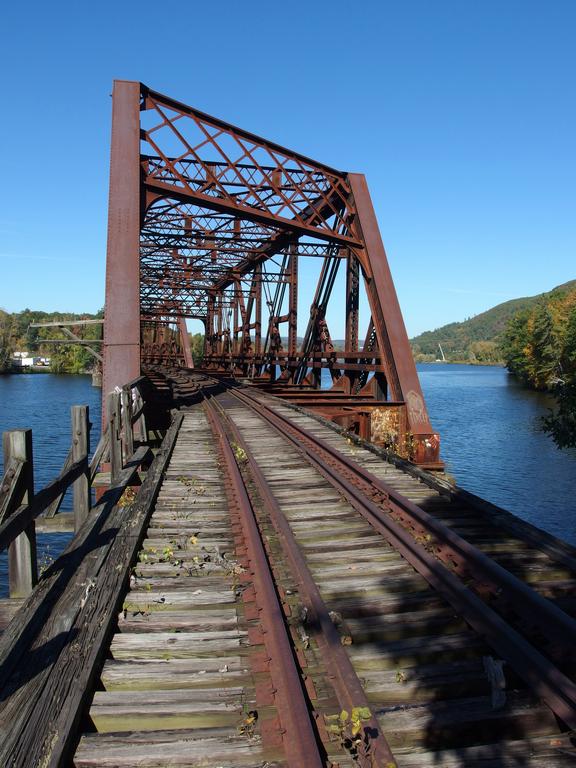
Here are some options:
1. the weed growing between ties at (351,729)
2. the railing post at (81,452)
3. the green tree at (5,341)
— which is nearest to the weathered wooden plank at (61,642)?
the railing post at (81,452)

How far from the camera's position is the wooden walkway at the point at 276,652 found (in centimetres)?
276

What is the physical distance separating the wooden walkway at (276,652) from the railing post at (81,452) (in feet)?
2.09

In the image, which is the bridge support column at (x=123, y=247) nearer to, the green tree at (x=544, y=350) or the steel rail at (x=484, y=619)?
the steel rail at (x=484, y=619)

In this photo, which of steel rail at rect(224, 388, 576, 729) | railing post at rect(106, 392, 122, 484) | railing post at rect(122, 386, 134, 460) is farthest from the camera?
railing post at rect(122, 386, 134, 460)

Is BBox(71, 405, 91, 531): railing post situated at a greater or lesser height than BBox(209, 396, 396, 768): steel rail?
greater

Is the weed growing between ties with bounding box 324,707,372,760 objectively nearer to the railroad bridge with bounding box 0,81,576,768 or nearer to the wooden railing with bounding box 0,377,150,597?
the railroad bridge with bounding box 0,81,576,768

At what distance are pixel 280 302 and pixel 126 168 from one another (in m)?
13.2

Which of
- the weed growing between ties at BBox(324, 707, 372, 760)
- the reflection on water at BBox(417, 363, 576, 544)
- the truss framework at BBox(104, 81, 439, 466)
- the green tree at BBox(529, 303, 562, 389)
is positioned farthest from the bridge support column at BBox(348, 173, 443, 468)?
the green tree at BBox(529, 303, 562, 389)

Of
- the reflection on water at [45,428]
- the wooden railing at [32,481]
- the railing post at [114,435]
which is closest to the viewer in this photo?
the wooden railing at [32,481]

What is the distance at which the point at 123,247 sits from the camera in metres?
11.5

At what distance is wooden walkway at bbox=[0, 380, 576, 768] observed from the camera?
9.05 feet

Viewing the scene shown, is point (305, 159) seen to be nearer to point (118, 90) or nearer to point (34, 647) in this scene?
point (118, 90)

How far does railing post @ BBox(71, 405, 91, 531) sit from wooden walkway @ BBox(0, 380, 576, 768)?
637 millimetres

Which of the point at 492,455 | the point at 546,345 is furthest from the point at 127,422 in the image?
the point at 546,345
